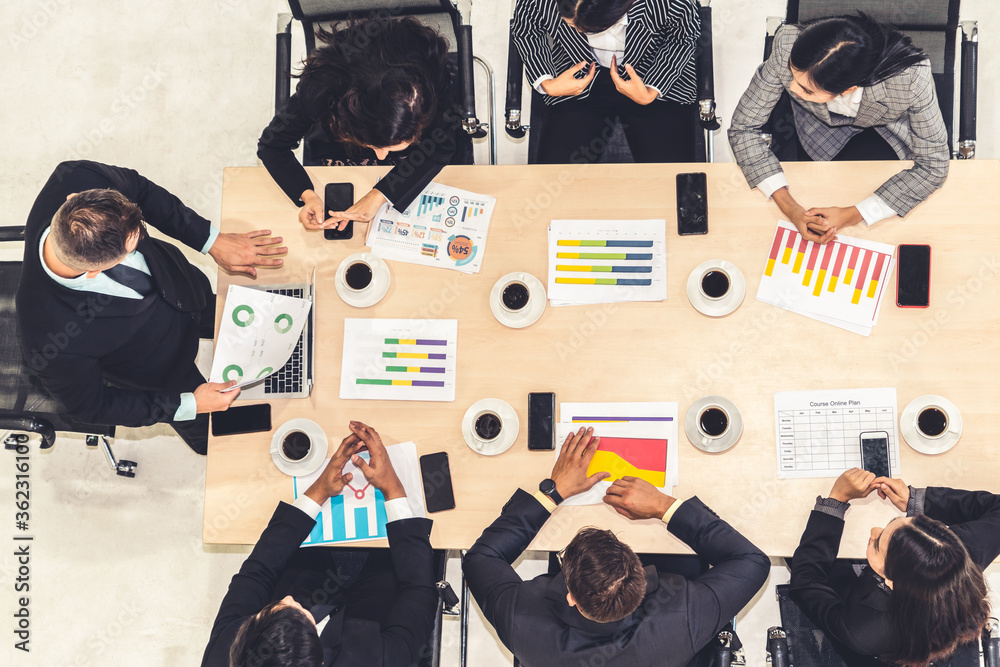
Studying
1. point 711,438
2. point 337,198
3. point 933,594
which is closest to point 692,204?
point 711,438

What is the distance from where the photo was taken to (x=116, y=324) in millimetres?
1928

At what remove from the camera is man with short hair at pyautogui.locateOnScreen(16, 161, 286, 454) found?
5.67ft

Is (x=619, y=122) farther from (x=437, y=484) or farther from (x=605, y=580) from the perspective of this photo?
(x=605, y=580)

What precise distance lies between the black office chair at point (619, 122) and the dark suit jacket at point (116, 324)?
956 millimetres

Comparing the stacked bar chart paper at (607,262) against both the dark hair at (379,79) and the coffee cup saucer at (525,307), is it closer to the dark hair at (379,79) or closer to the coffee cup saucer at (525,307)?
the coffee cup saucer at (525,307)

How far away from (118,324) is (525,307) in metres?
1.05

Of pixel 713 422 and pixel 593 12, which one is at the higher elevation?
pixel 593 12

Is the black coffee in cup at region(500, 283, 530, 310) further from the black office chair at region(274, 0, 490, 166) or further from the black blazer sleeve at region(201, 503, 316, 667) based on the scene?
the black blazer sleeve at region(201, 503, 316, 667)

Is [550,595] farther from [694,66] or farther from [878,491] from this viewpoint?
[694,66]

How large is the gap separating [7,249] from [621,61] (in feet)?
8.20

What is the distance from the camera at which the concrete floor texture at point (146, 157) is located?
2.76m

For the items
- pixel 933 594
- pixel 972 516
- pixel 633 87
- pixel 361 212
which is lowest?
pixel 933 594

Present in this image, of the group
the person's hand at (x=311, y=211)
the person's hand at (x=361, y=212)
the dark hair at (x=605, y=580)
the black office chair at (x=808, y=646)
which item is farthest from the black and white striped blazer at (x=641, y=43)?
the black office chair at (x=808, y=646)

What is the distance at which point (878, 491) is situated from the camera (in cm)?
186
